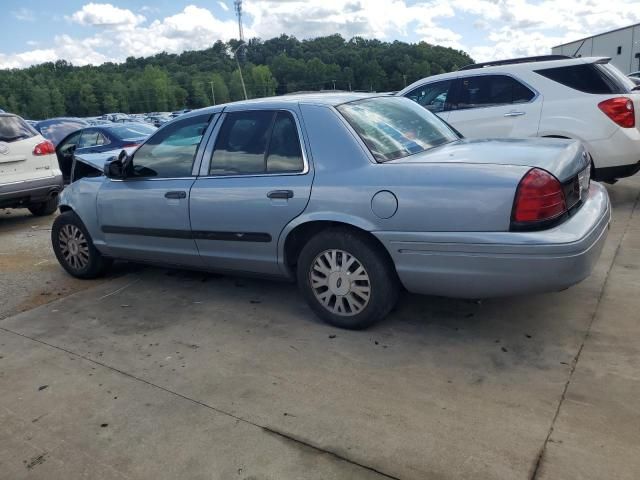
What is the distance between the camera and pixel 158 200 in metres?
4.38

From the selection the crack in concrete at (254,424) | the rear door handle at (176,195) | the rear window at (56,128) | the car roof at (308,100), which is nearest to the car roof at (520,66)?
the car roof at (308,100)

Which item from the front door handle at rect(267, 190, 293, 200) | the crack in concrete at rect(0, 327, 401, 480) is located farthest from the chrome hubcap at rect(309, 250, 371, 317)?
the crack in concrete at rect(0, 327, 401, 480)

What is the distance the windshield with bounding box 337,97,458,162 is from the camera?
3584mm

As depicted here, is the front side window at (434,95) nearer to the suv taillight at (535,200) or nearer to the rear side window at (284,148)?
the rear side window at (284,148)

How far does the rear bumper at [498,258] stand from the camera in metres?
2.96

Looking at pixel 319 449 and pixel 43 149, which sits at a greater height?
pixel 43 149

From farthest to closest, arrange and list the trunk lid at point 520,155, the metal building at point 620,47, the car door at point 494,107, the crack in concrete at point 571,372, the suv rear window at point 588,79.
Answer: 1. the metal building at point 620,47
2. the car door at point 494,107
3. the suv rear window at point 588,79
4. the trunk lid at point 520,155
5. the crack in concrete at point 571,372

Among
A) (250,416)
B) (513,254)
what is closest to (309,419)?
(250,416)

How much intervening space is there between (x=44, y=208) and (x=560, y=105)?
7707 millimetres

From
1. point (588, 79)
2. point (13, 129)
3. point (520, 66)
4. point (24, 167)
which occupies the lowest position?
point (24, 167)

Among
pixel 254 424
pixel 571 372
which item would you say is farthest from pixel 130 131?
pixel 571 372

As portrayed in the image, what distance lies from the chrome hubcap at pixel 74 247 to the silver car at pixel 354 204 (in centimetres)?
44

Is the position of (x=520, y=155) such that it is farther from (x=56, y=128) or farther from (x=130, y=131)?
(x=56, y=128)

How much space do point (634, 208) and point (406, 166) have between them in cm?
423
